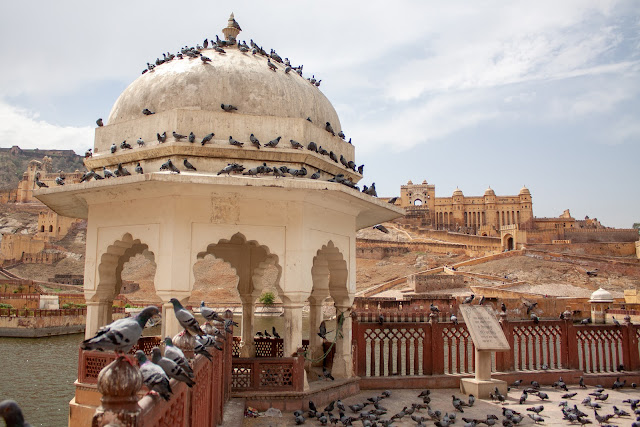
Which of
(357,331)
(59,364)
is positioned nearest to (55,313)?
(59,364)

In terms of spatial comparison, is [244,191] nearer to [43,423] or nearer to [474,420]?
[474,420]

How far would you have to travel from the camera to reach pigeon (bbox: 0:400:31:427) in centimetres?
197

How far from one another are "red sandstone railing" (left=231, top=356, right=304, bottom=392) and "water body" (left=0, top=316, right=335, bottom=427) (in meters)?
5.40

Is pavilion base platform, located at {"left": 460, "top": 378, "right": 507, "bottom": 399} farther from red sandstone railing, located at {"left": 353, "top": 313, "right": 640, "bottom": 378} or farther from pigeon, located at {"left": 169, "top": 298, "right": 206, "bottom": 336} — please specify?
pigeon, located at {"left": 169, "top": 298, "right": 206, "bottom": 336}

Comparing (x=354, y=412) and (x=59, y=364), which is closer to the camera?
(x=354, y=412)

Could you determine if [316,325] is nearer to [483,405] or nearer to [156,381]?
[483,405]

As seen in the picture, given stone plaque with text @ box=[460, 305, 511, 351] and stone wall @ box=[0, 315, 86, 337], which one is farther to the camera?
stone wall @ box=[0, 315, 86, 337]

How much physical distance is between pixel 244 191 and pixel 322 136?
2051mm

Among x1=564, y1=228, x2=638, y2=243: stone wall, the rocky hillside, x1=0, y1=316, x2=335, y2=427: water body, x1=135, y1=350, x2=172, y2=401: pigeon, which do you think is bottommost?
x1=0, y1=316, x2=335, y2=427: water body

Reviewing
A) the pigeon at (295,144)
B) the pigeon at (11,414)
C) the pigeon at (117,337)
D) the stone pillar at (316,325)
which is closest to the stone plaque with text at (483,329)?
the stone pillar at (316,325)

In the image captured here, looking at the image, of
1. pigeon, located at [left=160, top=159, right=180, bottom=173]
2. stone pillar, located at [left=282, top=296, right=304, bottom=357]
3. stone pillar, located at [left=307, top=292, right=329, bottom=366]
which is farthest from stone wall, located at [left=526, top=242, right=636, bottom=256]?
pigeon, located at [left=160, top=159, right=180, bottom=173]

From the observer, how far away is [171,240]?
7355 millimetres

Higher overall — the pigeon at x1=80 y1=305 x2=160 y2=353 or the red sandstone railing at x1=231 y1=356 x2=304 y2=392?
the pigeon at x1=80 y1=305 x2=160 y2=353

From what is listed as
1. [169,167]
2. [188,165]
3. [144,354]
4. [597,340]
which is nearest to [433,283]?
[597,340]
